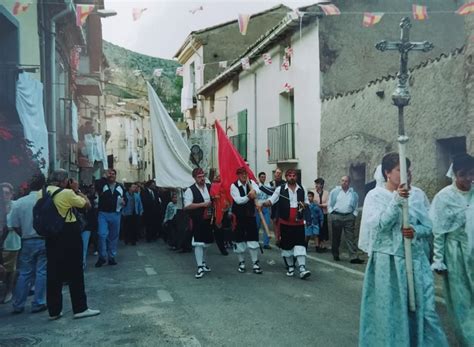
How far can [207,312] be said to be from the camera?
6.43m

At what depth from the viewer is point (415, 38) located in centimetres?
1691

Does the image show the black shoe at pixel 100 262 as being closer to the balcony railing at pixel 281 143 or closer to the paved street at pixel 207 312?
the paved street at pixel 207 312

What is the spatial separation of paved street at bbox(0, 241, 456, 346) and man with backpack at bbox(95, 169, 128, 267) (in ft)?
3.22

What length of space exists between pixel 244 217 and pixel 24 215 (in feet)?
12.1

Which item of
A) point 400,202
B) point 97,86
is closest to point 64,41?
point 97,86

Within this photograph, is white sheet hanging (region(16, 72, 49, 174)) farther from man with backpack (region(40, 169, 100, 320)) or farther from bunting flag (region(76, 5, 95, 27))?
man with backpack (region(40, 169, 100, 320))

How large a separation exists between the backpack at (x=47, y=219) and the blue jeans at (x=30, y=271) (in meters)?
0.64

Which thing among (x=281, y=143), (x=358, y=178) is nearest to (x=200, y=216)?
(x=358, y=178)

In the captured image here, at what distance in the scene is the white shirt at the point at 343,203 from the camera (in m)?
11.1

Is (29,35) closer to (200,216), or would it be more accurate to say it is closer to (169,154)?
(169,154)

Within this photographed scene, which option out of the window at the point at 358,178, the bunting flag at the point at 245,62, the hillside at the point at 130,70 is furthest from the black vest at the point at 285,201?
the bunting flag at the point at 245,62

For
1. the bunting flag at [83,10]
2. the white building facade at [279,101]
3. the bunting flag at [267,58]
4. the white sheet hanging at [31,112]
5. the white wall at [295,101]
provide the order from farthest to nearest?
the bunting flag at [267,58], the white building facade at [279,101], the white wall at [295,101], the bunting flag at [83,10], the white sheet hanging at [31,112]

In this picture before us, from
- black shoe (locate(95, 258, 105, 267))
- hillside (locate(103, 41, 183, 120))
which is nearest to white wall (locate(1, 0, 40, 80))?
black shoe (locate(95, 258, 105, 267))

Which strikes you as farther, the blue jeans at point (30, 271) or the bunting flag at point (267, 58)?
the bunting flag at point (267, 58)
